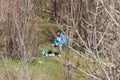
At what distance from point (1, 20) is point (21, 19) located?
2714mm

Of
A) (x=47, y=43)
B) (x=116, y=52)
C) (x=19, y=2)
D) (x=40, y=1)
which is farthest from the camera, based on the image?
(x=40, y=1)

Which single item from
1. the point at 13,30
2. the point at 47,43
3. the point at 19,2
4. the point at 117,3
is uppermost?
the point at 117,3

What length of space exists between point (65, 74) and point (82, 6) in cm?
534

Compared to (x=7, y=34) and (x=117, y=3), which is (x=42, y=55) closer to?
(x=7, y=34)

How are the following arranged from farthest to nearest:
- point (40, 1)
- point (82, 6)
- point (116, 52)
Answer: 1. point (40, 1)
2. point (82, 6)
3. point (116, 52)

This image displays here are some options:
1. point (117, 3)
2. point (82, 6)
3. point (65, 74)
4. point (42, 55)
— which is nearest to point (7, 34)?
point (42, 55)

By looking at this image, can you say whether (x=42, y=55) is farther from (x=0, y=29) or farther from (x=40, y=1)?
(x=40, y=1)

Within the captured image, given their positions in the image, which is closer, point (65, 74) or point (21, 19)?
point (65, 74)

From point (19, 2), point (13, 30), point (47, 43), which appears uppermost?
point (19, 2)

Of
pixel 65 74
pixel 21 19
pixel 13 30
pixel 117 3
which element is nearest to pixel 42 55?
pixel 13 30

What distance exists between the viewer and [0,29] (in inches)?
508

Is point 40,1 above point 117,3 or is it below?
below

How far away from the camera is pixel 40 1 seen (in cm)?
1872

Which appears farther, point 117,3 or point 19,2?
point 19,2
